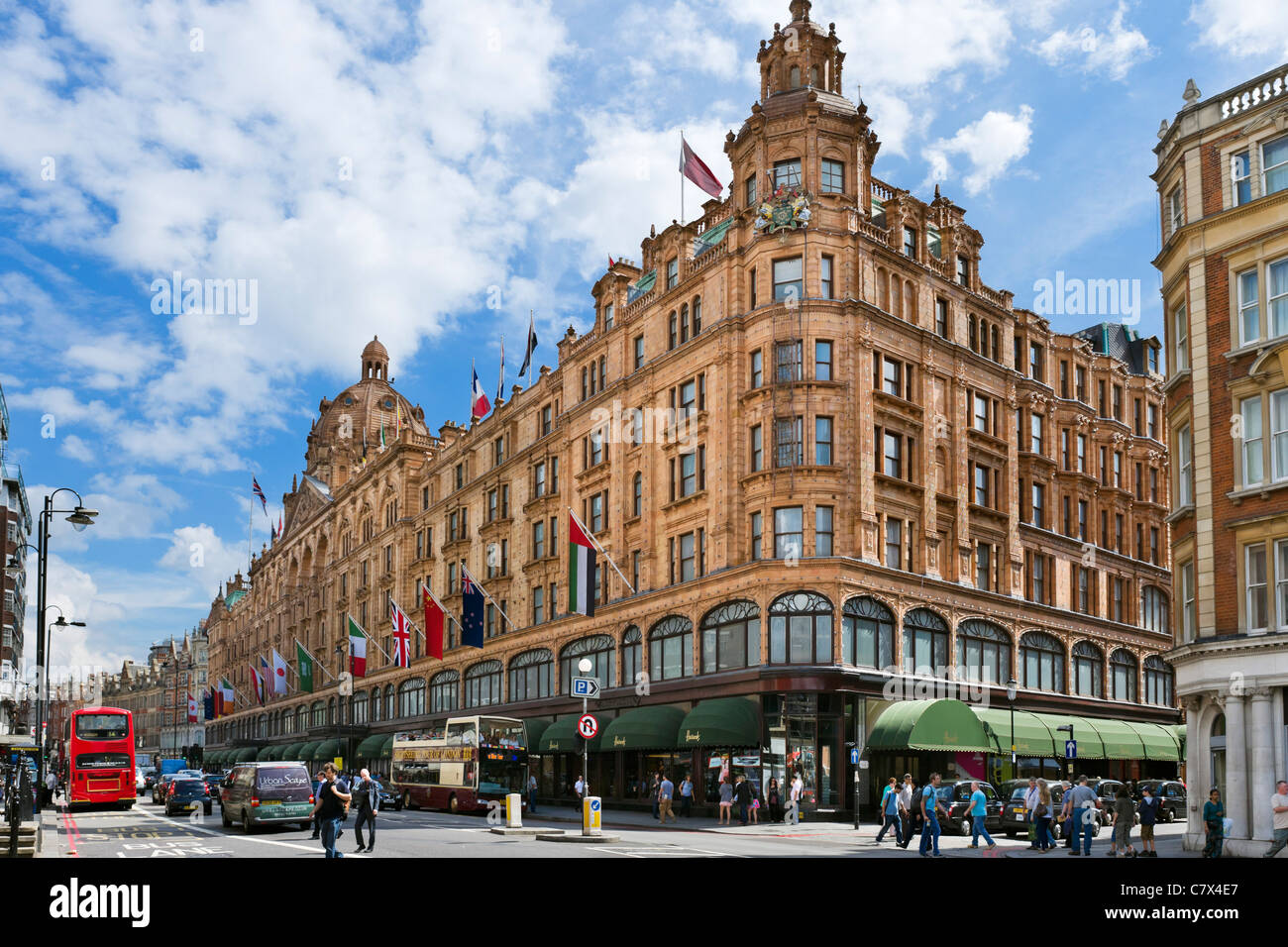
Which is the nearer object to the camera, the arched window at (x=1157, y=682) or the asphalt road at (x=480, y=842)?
the asphalt road at (x=480, y=842)

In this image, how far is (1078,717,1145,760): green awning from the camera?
55250 millimetres

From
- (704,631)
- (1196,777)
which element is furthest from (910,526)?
(1196,777)

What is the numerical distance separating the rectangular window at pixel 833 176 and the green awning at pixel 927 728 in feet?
66.4

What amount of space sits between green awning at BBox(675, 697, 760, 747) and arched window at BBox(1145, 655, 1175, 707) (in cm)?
2717

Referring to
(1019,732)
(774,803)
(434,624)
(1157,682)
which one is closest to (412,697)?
(434,624)

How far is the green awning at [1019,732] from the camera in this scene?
4953 cm

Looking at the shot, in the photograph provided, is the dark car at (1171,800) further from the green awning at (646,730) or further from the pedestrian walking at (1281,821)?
the pedestrian walking at (1281,821)

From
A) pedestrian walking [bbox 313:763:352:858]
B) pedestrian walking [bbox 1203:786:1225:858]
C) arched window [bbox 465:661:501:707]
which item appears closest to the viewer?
pedestrian walking [bbox 313:763:352:858]

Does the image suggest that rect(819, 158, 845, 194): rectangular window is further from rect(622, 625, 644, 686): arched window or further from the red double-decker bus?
the red double-decker bus

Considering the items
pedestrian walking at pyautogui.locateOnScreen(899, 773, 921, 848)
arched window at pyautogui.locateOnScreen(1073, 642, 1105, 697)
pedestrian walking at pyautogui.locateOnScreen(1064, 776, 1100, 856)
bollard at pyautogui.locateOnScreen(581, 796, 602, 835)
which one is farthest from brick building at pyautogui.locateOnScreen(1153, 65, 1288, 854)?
arched window at pyautogui.locateOnScreen(1073, 642, 1105, 697)

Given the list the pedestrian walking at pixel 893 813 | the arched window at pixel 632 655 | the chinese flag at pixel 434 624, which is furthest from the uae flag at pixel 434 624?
the pedestrian walking at pixel 893 813

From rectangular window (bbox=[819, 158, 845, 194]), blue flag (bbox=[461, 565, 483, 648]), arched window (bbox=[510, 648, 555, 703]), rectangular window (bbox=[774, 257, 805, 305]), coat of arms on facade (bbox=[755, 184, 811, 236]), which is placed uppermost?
rectangular window (bbox=[819, 158, 845, 194])
